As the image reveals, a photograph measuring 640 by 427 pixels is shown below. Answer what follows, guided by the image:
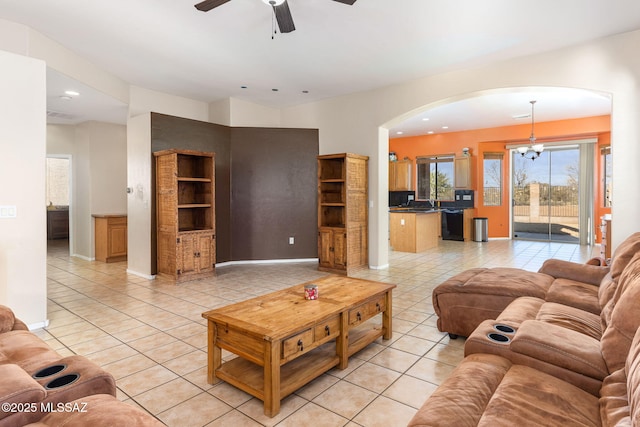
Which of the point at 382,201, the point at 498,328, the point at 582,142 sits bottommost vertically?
the point at 498,328

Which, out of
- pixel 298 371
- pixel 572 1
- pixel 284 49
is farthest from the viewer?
pixel 284 49

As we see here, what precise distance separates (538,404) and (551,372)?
37cm

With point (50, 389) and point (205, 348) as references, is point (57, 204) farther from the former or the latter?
point (50, 389)

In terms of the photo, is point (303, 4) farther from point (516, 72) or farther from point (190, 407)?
point (190, 407)

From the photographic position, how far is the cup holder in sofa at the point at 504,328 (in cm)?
204

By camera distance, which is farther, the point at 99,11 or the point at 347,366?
the point at 99,11

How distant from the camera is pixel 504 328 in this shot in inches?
81.7

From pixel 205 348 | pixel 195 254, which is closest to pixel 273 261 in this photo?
pixel 195 254

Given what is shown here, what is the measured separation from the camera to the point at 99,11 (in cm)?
351

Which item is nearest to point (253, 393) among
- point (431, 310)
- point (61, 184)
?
point (431, 310)

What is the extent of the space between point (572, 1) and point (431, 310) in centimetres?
337

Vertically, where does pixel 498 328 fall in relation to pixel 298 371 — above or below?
above

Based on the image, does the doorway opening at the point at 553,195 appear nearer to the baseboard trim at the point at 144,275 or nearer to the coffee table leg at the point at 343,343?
the coffee table leg at the point at 343,343

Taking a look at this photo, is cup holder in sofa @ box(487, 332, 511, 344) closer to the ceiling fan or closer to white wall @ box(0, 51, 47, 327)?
the ceiling fan
